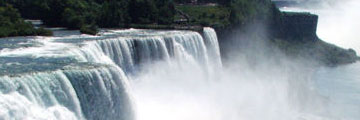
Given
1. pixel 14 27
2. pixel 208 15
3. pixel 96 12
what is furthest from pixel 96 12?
pixel 208 15

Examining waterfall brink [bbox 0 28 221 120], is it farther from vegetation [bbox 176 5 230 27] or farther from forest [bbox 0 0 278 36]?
vegetation [bbox 176 5 230 27]

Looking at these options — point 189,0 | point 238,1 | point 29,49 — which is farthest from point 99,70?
point 189,0

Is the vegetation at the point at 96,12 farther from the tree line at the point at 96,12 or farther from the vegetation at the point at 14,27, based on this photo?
the vegetation at the point at 14,27

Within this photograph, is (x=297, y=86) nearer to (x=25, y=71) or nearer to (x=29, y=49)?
(x=29, y=49)

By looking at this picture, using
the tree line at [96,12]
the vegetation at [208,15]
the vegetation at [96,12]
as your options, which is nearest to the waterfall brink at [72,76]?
the vegetation at [96,12]

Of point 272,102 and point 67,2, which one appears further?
point 67,2

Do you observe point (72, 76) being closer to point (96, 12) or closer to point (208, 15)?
point (96, 12)
